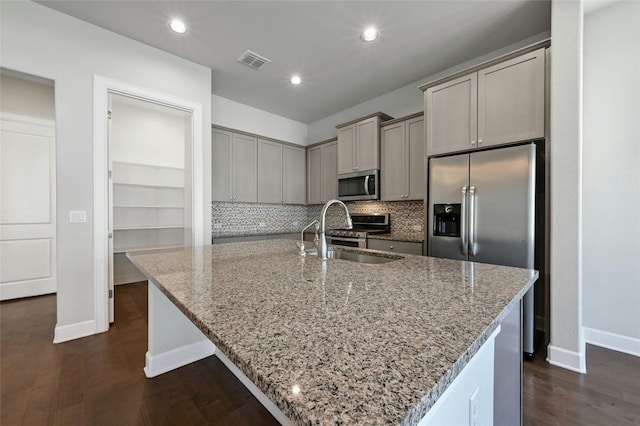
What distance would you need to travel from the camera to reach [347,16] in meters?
2.37

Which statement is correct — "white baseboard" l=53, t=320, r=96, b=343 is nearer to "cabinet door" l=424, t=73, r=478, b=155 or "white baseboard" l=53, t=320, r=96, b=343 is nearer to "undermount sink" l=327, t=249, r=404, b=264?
"undermount sink" l=327, t=249, r=404, b=264

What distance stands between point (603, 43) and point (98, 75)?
455 centimetres

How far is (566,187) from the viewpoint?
1986 mm

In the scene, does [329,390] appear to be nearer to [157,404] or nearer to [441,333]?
[441,333]

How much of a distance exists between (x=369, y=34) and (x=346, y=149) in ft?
5.48

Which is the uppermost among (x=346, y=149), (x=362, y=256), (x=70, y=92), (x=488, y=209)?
(x=70, y=92)

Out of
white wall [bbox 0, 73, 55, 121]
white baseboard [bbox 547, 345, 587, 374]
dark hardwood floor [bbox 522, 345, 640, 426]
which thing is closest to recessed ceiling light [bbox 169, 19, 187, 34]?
white wall [bbox 0, 73, 55, 121]

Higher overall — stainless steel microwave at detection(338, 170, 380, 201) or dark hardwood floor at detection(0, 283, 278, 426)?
stainless steel microwave at detection(338, 170, 380, 201)

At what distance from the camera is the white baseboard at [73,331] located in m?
2.34

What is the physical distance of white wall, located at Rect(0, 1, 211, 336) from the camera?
2236mm

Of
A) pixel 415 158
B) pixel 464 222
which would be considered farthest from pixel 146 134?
pixel 464 222

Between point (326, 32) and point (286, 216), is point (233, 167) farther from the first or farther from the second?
point (326, 32)

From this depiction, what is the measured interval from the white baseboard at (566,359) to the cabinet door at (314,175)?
135 inches

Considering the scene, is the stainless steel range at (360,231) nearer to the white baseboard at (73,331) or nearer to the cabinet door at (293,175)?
the cabinet door at (293,175)
